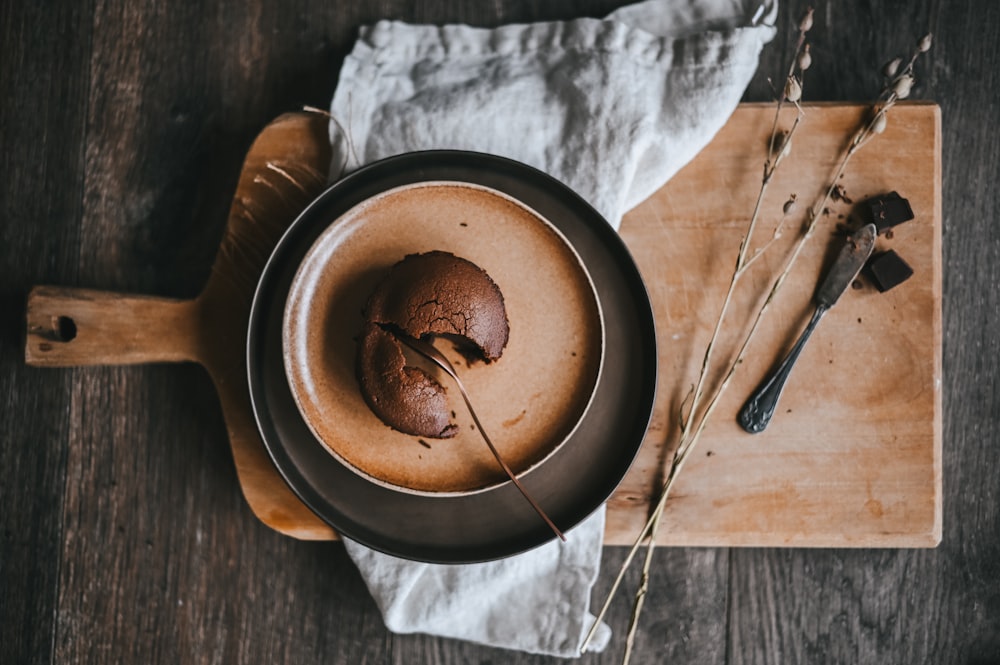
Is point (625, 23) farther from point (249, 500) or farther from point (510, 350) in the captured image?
point (249, 500)

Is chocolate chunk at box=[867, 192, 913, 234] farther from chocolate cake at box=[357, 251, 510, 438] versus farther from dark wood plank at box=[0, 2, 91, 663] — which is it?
dark wood plank at box=[0, 2, 91, 663]

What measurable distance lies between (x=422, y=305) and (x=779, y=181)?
28.4 inches

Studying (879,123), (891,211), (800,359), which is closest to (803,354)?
(800,359)

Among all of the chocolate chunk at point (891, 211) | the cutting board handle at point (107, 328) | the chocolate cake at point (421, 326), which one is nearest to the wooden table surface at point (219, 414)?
the cutting board handle at point (107, 328)

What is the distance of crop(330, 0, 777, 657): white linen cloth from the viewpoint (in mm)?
1265

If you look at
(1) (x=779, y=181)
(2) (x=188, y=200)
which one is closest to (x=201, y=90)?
(2) (x=188, y=200)

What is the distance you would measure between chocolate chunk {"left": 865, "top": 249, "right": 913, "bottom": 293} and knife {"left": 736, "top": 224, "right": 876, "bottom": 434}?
3 cm

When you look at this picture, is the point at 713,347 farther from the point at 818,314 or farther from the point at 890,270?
the point at 890,270

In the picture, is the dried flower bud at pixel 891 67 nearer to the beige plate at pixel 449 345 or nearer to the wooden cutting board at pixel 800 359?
the wooden cutting board at pixel 800 359

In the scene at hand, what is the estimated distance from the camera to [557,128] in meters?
1.30

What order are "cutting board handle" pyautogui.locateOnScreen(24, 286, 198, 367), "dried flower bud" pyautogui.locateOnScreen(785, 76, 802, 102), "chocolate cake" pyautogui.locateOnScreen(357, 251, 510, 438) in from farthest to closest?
"cutting board handle" pyautogui.locateOnScreen(24, 286, 198, 367), "dried flower bud" pyautogui.locateOnScreen(785, 76, 802, 102), "chocolate cake" pyautogui.locateOnScreen(357, 251, 510, 438)

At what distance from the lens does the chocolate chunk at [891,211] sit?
1251 millimetres

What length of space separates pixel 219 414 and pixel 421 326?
2.00 ft

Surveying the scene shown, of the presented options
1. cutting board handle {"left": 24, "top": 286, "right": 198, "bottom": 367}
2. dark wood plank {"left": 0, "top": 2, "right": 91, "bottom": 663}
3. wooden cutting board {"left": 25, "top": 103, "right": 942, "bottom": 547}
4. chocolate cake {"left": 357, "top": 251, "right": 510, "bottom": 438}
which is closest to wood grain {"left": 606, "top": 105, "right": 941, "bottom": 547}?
wooden cutting board {"left": 25, "top": 103, "right": 942, "bottom": 547}
